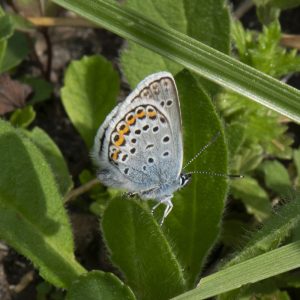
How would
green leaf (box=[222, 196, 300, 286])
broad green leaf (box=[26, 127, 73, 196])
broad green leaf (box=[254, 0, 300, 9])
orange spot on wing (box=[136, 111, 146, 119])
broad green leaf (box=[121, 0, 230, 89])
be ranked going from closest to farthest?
green leaf (box=[222, 196, 300, 286]) → orange spot on wing (box=[136, 111, 146, 119]) → broad green leaf (box=[121, 0, 230, 89]) → broad green leaf (box=[254, 0, 300, 9]) → broad green leaf (box=[26, 127, 73, 196])

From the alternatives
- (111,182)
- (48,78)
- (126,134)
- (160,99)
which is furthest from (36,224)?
(48,78)

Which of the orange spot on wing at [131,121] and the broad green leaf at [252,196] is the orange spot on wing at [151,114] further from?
the broad green leaf at [252,196]

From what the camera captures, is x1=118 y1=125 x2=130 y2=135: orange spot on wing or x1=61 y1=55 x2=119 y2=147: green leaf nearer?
x1=118 y1=125 x2=130 y2=135: orange spot on wing

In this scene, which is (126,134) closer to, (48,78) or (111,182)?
(111,182)

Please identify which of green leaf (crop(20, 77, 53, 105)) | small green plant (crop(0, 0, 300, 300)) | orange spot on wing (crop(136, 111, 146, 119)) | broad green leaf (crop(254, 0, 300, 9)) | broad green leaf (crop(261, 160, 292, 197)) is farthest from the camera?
green leaf (crop(20, 77, 53, 105))

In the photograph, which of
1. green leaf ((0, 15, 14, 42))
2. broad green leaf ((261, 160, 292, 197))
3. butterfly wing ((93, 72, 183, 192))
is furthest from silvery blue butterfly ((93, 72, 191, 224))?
broad green leaf ((261, 160, 292, 197))

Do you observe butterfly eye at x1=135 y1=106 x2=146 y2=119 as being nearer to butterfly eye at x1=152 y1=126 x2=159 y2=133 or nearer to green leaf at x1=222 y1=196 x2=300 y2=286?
butterfly eye at x1=152 y1=126 x2=159 y2=133

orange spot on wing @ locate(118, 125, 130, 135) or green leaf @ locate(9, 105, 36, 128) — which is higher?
orange spot on wing @ locate(118, 125, 130, 135)
